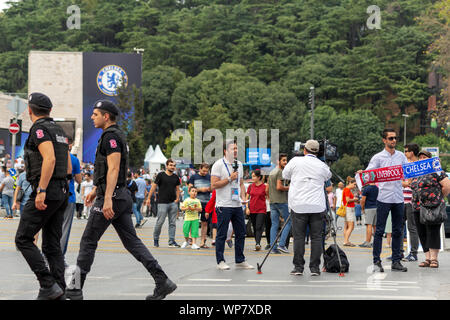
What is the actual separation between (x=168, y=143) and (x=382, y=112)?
25970 millimetres

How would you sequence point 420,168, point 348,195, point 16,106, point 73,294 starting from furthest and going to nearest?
point 16,106
point 348,195
point 420,168
point 73,294

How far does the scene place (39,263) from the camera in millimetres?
6926

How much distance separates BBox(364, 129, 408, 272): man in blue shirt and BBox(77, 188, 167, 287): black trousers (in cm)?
434

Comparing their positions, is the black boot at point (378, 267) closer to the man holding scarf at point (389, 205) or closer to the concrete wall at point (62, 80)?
the man holding scarf at point (389, 205)

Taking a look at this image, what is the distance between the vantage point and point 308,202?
1014cm

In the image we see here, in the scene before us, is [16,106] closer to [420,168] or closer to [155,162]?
[420,168]

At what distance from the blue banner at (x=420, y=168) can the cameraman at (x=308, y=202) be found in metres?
1.21

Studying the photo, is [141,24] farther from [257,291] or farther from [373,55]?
[257,291]

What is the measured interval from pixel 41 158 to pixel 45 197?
15.6 inches

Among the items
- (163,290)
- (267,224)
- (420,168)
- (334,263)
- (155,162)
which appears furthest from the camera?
(155,162)

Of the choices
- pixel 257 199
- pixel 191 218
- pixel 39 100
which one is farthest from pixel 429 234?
pixel 39 100

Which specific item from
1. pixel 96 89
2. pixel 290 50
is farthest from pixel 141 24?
pixel 96 89
